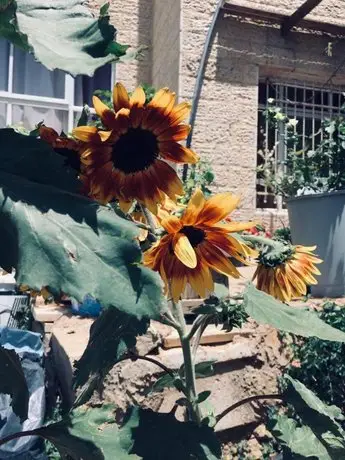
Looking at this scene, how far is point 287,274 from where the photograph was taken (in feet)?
4.54

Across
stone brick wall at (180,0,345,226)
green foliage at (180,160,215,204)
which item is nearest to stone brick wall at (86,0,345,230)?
stone brick wall at (180,0,345,226)

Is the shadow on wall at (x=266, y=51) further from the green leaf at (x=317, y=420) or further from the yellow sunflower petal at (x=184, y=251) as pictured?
the yellow sunflower petal at (x=184, y=251)

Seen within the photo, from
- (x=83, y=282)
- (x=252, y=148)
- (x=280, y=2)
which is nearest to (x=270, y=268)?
(x=83, y=282)

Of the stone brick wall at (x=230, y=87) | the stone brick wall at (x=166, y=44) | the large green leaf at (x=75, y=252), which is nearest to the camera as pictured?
the large green leaf at (x=75, y=252)

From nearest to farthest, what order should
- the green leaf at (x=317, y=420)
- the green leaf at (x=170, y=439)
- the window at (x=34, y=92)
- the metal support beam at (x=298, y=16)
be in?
the green leaf at (x=170, y=439), the green leaf at (x=317, y=420), the metal support beam at (x=298, y=16), the window at (x=34, y=92)

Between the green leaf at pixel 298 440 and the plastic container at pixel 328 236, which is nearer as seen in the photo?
the green leaf at pixel 298 440

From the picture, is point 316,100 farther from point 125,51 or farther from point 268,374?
point 125,51

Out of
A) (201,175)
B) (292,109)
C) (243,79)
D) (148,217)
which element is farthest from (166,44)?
(148,217)

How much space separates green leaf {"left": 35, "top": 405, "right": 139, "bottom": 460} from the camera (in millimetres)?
1213

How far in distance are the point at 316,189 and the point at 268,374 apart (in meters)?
1.86

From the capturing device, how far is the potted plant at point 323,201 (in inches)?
181

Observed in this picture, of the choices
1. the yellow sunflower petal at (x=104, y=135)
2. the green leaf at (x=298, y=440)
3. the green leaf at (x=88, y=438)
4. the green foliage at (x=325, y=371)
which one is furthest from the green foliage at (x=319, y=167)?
the yellow sunflower petal at (x=104, y=135)

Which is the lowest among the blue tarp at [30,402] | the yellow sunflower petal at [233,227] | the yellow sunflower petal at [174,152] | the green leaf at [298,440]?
the blue tarp at [30,402]

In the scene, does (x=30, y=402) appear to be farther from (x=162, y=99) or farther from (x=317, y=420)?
(x=162, y=99)
